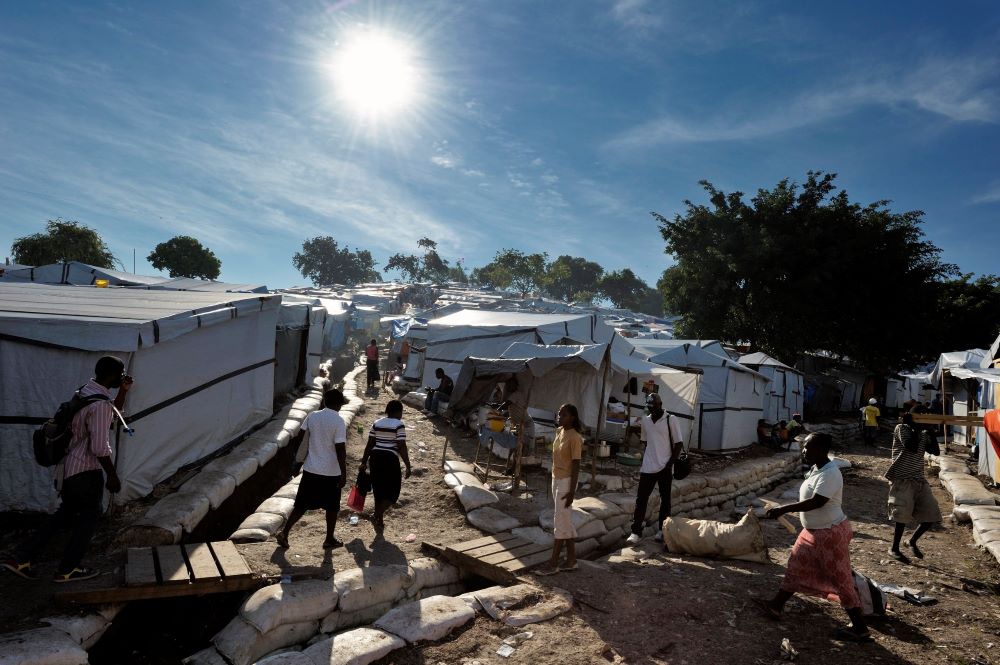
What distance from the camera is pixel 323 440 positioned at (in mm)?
5578

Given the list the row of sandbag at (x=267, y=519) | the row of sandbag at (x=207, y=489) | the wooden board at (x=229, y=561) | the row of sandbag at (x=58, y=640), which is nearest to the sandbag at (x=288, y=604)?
the wooden board at (x=229, y=561)

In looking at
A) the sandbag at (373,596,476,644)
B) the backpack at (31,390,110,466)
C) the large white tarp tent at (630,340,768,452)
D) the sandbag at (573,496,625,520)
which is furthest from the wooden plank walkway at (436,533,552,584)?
the large white tarp tent at (630,340,768,452)

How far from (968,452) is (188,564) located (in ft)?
64.0

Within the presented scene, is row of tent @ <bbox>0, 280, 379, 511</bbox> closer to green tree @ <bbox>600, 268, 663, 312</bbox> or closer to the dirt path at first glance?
the dirt path

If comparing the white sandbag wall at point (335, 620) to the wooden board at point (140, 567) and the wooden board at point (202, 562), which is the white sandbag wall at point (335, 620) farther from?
the wooden board at point (140, 567)

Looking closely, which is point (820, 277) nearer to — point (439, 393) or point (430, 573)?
point (439, 393)

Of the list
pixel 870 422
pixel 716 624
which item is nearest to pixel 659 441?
pixel 716 624

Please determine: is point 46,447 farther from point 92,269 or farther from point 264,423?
point 92,269

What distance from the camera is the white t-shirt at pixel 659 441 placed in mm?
6797

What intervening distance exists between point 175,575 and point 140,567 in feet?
1.11

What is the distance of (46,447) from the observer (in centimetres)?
401

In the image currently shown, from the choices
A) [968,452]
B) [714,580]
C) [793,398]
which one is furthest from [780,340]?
[714,580]

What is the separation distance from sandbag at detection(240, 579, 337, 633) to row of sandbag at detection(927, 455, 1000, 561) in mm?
8112

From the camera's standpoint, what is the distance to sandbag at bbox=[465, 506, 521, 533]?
22.2 feet
